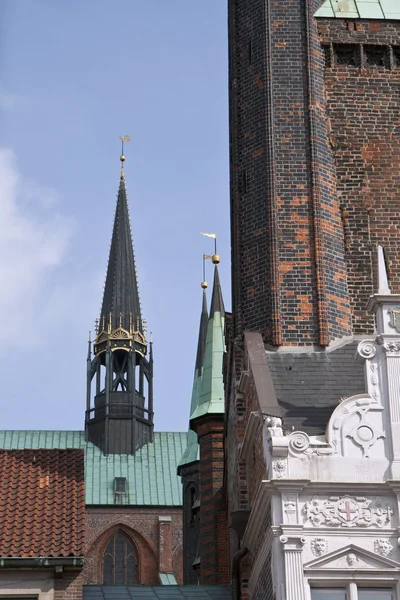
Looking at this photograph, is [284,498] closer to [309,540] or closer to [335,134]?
[309,540]

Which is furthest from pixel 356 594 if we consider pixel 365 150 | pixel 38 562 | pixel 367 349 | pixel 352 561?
pixel 365 150

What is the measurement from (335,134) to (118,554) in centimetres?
4466

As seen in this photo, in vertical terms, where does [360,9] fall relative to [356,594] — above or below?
above

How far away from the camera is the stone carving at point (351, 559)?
21672 millimetres

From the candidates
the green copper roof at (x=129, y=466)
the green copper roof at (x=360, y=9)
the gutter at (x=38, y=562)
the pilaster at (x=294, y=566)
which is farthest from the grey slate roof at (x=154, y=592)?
the green copper roof at (x=129, y=466)

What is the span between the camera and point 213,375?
41.2 meters

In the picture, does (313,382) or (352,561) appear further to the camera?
(313,382)

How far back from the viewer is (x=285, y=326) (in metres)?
27.2

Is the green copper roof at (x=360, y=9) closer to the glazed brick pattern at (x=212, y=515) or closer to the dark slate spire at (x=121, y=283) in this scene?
the glazed brick pattern at (x=212, y=515)

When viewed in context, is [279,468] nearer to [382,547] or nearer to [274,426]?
[274,426]

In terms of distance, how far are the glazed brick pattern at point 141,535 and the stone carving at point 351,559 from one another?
159 feet

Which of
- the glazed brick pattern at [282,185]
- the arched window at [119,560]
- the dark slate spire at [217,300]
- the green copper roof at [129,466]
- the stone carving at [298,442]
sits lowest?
the stone carving at [298,442]

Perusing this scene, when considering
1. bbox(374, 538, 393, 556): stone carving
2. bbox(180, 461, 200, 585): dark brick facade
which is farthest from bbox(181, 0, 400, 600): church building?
bbox(180, 461, 200, 585): dark brick facade

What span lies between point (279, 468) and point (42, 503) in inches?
232
